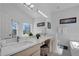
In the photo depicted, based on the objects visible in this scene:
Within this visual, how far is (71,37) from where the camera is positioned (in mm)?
1147

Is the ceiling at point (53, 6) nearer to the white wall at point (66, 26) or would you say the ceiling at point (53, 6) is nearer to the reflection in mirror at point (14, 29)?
the white wall at point (66, 26)

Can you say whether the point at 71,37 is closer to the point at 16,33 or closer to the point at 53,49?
the point at 53,49

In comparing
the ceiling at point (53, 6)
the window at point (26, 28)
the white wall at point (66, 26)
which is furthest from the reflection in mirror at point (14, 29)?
the white wall at point (66, 26)

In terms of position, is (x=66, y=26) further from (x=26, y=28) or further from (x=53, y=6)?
(x=26, y=28)

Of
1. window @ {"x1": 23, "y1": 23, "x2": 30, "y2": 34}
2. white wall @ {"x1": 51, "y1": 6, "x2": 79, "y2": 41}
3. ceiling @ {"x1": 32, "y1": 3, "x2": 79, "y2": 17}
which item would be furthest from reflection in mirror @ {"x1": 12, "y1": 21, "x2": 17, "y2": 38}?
white wall @ {"x1": 51, "y1": 6, "x2": 79, "y2": 41}

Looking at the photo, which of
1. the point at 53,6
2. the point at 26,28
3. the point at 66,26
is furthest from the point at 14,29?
the point at 66,26

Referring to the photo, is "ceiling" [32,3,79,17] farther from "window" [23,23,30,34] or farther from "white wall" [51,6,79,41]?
"window" [23,23,30,34]

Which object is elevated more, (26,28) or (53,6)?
(53,6)

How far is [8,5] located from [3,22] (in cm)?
23

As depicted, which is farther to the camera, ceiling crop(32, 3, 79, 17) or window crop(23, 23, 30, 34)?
window crop(23, 23, 30, 34)

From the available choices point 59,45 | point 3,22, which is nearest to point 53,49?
point 59,45

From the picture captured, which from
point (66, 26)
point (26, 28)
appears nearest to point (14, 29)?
point (26, 28)

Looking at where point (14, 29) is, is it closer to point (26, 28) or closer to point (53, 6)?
point (26, 28)

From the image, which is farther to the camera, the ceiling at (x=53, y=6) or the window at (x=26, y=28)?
the window at (x=26, y=28)
